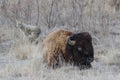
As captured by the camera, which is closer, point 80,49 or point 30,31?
point 80,49

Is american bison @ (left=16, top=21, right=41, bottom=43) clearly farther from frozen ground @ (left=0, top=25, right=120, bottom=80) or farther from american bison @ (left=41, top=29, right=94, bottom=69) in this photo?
american bison @ (left=41, top=29, right=94, bottom=69)

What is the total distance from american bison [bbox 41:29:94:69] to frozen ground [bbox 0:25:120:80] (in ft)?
0.57

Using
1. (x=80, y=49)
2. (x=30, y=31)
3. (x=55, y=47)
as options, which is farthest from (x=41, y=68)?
(x=30, y=31)

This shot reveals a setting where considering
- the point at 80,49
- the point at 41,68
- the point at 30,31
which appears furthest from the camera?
the point at 30,31

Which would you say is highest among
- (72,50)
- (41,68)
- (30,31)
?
(30,31)

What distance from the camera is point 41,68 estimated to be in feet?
26.6

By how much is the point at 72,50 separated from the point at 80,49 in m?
0.16

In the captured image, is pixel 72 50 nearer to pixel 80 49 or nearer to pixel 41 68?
pixel 80 49

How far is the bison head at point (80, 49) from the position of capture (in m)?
8.34

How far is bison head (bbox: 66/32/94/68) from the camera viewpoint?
8.34 metres

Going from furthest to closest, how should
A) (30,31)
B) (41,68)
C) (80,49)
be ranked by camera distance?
(30,31)
(80,49)
(41,68)

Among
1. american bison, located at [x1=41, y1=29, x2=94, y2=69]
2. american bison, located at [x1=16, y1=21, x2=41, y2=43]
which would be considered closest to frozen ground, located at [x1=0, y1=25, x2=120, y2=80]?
american bison, located at [x1=41, y1=29, x2=94, y2=69]

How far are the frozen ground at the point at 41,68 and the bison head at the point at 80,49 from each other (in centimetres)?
19

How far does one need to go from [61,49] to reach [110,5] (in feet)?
23.8
